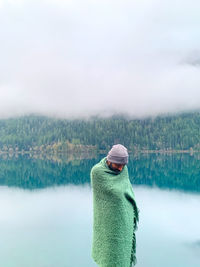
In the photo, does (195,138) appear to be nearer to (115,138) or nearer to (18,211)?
(115,138)

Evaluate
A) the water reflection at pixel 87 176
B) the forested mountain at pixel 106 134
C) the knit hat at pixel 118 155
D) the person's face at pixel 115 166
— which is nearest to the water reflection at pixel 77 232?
the person's face at pixel 115 166

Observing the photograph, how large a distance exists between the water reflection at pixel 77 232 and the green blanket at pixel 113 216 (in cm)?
944

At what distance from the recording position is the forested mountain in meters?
149

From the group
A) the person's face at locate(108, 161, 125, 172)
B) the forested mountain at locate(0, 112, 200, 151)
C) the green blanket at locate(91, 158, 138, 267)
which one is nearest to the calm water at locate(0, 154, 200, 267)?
the green blanket at locate(91, 158, 138, 267)

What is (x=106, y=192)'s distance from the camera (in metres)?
3.03

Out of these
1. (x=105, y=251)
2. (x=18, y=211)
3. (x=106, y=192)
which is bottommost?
(x=18, y=211)

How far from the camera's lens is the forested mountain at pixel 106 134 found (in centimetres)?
14900

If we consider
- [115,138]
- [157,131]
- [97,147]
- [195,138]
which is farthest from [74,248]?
[157,131]

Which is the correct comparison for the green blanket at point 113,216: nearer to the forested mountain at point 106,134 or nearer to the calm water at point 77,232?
the calm water at point 77,232

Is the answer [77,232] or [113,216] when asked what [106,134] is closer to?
[77,232]

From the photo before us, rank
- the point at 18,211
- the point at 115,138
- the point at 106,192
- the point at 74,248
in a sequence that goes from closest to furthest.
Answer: the point at 106,192 < the point at 74,248 < the point at 18,211 < the point at 115,138

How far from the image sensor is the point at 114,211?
10.1 feet

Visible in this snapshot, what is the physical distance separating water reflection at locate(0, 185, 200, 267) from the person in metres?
9.44

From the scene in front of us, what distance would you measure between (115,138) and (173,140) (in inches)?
1149
